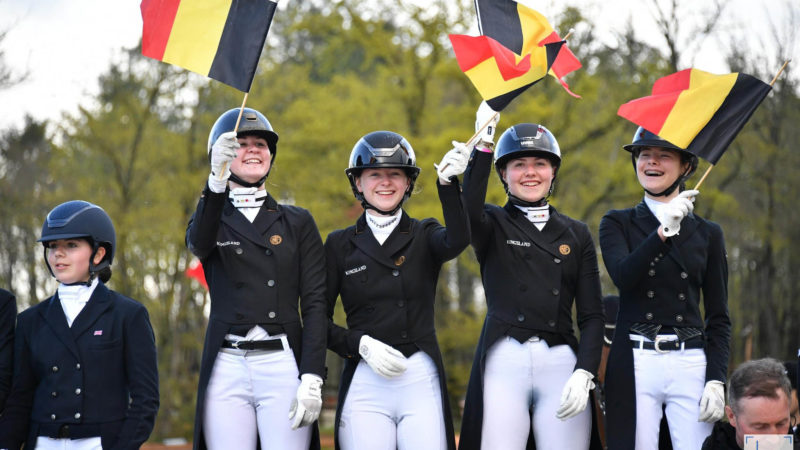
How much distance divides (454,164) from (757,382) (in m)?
2.14

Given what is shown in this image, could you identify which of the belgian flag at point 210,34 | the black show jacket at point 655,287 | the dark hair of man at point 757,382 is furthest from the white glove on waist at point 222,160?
the dark hair of man at point 757,382

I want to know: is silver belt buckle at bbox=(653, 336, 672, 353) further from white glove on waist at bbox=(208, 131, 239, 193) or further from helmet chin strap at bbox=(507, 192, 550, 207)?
white glove on waist at bbox=(208, 131, 239, 193)

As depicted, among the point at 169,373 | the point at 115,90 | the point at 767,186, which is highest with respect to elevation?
the point at 115,90

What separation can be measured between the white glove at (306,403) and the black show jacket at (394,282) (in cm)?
43

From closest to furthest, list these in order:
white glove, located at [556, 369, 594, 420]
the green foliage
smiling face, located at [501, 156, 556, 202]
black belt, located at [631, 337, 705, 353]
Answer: white glove, located at [556, 369, 594, 420] < black belt, located at [631, 337, 705, 353] < smiling face, located at [501, 156, 556, 202] < the green foliage

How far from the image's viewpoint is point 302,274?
5.79 meters

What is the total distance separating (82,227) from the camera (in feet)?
18.6

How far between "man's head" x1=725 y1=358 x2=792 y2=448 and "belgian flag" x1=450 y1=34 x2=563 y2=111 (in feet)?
7.74

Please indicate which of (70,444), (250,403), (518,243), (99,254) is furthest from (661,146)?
(70,444)

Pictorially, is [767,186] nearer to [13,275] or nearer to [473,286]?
[473,286]

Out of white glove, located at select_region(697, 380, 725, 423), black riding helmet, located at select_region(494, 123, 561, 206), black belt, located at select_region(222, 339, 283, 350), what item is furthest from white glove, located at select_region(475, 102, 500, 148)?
white glove, located at select_region(697, 380, 725, 423)

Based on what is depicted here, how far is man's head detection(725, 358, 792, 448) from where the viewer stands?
14.1 ft

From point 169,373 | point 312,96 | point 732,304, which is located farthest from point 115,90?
point 732,304

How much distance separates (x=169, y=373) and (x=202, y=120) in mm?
7127
